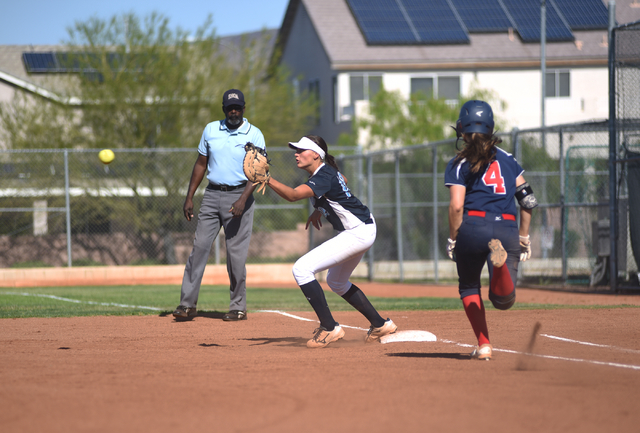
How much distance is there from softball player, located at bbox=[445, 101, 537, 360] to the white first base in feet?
3.93

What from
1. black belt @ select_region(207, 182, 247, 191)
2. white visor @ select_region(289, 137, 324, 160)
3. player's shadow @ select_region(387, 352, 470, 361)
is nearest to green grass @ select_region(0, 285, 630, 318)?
black belt @ select_region(207, 182, 247, 191)

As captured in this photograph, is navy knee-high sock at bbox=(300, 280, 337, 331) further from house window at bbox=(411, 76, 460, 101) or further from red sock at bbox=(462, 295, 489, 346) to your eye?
house window at bbox=(411, 76, 460, 101)

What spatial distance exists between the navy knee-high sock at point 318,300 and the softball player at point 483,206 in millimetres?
1322

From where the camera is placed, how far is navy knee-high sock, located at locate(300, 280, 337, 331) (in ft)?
19.4

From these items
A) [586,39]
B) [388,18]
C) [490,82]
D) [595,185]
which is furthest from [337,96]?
[595,185]

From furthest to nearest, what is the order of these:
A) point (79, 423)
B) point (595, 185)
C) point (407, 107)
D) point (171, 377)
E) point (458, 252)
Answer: point (407, 107) < point (595, 185) < point (458, 252) < point (171, 377) < point (79, 423)

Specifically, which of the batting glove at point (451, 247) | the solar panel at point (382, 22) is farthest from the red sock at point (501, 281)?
the solar panel at point (382, 22)

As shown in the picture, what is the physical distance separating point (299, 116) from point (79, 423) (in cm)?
2156

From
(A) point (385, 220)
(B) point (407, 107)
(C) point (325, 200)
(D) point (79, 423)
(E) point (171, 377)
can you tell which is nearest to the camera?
(D) point (79, 423)

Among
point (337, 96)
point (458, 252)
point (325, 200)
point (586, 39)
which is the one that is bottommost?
point (458, 252)

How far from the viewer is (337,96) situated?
2712 centimetres

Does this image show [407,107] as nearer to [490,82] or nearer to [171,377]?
[490,82]

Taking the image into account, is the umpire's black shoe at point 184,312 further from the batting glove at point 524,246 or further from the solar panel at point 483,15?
the solar panel at point 483,15

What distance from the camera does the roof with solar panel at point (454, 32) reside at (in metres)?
26.8
